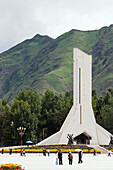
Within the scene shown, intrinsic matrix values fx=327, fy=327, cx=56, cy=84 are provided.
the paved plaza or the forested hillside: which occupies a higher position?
the forested hillside

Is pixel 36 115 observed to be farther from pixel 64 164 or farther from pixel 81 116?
pixel 64 164

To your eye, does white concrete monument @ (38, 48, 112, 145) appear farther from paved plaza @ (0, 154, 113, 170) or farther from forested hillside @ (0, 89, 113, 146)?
paved plaza @ (0, 154, 113, 170)

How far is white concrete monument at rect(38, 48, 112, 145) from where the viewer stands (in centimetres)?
→ 4356

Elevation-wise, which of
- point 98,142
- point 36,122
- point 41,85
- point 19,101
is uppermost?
point 41,85

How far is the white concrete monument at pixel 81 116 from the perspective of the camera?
43.6 meters

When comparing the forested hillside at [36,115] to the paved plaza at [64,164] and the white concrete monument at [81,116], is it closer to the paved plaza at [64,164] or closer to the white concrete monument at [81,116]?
the white concrete monument at [81,116]

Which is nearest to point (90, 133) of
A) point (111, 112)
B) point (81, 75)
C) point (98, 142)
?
point (98, 142)

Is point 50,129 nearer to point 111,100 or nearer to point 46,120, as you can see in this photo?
point 46,120

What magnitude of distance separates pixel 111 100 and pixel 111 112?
3.86 meters

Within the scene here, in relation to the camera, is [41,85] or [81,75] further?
[41,85]

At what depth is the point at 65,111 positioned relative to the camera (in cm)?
6022

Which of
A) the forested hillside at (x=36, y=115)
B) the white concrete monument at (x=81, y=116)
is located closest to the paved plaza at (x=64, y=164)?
the white concrete monument at (x=81, y=116)

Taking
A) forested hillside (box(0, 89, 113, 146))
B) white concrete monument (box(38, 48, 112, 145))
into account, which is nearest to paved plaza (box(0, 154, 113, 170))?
white concrete monument (box(38, 48, 112, 145))

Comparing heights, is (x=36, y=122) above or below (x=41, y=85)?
below
